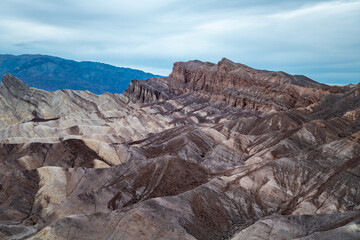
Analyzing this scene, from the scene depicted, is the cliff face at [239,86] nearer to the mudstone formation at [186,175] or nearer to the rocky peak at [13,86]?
the mudstone formation at [186,175]

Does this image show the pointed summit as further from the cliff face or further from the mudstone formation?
the mudstone formation

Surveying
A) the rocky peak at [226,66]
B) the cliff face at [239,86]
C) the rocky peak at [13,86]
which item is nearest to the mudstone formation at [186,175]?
the rocky peak at [13,86]

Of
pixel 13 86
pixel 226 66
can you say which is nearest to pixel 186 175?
pixel 13 86

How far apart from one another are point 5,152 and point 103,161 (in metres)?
19.2

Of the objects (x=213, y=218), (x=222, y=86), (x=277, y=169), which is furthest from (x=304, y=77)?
(x=213, y=218)

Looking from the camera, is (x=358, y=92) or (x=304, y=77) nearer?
(x=358, y=92)

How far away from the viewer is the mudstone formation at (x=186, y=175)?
30.5 meters

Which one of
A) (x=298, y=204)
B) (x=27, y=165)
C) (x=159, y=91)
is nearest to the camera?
(x=298, y=204)

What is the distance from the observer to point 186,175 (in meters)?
47.6

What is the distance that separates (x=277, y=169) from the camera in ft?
156

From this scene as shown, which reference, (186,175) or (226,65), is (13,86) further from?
(186,175)

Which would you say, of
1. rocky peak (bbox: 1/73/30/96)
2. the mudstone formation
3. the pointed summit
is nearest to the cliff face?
the pointed summit

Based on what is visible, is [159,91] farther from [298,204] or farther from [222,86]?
[298,204]

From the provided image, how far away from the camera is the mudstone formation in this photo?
3050 cm
